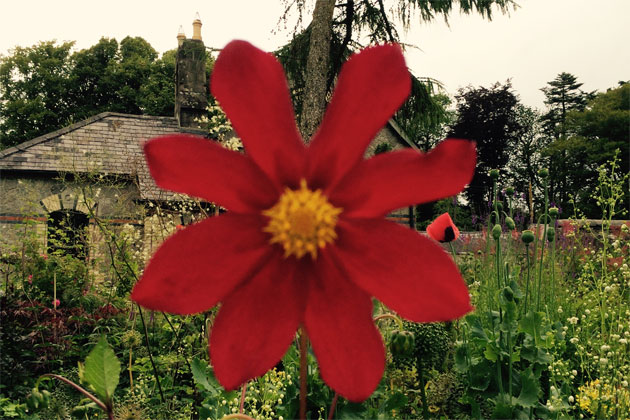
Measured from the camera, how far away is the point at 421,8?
963 centimetres

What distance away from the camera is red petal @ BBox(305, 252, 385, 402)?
0.26m

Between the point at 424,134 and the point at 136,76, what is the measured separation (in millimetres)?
14123

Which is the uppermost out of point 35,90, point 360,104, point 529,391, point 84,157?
point 35,90

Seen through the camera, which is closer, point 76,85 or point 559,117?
point 76,85

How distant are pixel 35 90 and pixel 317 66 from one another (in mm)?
18815

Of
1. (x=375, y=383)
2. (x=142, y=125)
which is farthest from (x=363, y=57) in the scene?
(x=142, y=125)

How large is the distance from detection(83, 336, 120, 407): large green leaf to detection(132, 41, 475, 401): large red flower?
0.48ft

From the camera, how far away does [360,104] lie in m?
0.27

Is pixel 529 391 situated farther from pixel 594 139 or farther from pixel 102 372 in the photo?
pixel 594 139

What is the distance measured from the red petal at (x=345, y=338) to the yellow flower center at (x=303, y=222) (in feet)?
0.09

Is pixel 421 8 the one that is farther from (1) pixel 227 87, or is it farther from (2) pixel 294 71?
(1) pixel 227 87

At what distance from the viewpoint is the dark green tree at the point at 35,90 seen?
22203mm

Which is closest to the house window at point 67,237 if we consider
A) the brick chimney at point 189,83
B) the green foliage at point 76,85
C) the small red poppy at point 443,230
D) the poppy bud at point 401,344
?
A: the small red poppy at point 443,230

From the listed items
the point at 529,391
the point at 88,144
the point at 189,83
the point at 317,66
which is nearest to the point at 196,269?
the point at 529,391
